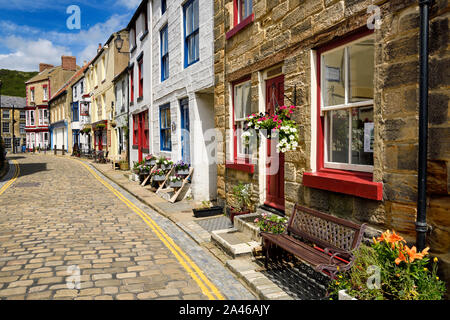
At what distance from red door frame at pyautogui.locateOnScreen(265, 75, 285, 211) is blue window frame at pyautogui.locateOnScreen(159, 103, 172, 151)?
7136mm

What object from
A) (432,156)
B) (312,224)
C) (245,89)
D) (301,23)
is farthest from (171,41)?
Result: (432,156)

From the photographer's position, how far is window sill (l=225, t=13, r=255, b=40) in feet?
23.8

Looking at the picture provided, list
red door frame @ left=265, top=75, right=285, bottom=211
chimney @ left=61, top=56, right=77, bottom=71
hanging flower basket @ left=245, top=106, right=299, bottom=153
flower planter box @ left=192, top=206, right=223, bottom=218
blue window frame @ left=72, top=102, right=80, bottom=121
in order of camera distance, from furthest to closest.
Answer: chimney @ left=61, top=56, right=77, bottom=71 < blue window frame @ left=72, top=102, right=80, bottom=121 < flower planter box @ left=192, top=206, right=223, bottom=218 < red door frame @ left=265, top=75, right=285, bottom=211 < hanging flower basket @ left=245, top=106, right=299, bottom=153

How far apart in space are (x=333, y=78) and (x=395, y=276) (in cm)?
297

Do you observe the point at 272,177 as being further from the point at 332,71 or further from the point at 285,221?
the point at 332,71

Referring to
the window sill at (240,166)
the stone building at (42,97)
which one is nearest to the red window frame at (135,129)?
the window sill at (240,166)

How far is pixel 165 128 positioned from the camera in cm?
1416

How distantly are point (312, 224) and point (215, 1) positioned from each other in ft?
21.6

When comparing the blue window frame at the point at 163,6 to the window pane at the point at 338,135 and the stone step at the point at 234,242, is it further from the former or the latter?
the window pane at the point at 338,135

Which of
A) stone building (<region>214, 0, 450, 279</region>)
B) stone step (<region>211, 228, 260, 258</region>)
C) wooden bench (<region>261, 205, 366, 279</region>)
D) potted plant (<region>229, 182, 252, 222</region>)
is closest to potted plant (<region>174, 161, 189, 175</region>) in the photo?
potted plant (<region>229, 182, 252, 222</region>)

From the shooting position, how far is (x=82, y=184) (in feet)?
48.6

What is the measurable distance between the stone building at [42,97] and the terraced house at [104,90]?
1841 centimetres

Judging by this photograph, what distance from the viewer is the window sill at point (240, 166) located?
7514 millimetres

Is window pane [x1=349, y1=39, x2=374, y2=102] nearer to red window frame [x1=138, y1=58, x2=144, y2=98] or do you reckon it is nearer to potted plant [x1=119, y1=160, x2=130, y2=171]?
red window frame [x1=138, y1=58, x2=144, y2=98]
